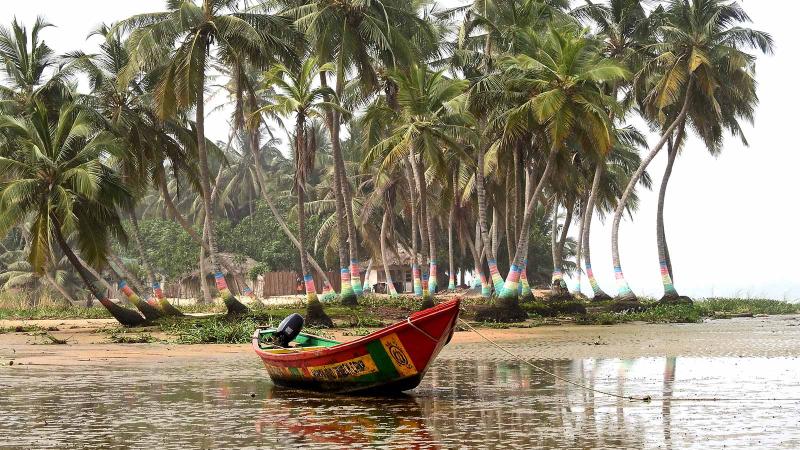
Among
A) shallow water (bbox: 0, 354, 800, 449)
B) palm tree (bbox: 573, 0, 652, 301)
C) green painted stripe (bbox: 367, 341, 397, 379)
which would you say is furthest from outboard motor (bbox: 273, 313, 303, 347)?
palm tree (bbox: 573, 0, 652, 301)

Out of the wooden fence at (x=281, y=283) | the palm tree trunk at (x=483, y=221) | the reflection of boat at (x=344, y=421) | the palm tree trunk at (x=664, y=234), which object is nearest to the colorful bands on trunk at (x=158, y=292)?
the palm tree trunk at (x=483, y=221)

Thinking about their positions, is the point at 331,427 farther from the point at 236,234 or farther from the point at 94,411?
the point at 236,234

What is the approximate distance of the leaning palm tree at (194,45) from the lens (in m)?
31.7

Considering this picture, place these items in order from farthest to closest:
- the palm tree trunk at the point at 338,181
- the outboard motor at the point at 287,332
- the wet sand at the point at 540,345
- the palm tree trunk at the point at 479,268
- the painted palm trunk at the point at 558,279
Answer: the palm tree trunk at the point at 479,268
the painted palm trunk at the point at 558,279
the palm tree trunk at the point at 338,181
the wet sand at the point at 540,345
the outboard motor at the point at 287,332

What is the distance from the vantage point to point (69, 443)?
11.1 metres

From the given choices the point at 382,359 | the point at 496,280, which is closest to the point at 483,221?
the point at 496,280

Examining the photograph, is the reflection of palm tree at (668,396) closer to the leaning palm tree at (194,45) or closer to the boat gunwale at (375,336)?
the boat gunwale at (375,336)

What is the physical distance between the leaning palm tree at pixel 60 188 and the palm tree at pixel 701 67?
19761 millimetres

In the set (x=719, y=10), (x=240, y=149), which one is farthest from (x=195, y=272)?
(x=719, y=10)

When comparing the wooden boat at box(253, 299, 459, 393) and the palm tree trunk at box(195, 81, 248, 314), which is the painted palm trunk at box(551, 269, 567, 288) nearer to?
the palm tree trunk at box(195, 81, 248, 314)

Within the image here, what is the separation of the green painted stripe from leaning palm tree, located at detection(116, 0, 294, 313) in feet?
62.1

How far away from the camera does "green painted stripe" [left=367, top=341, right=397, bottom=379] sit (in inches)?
551

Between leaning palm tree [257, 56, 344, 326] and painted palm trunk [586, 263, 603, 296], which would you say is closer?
leaning palm tree [257, 56, 344, 326]

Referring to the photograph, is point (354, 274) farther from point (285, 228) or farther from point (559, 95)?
point (559, 95)
